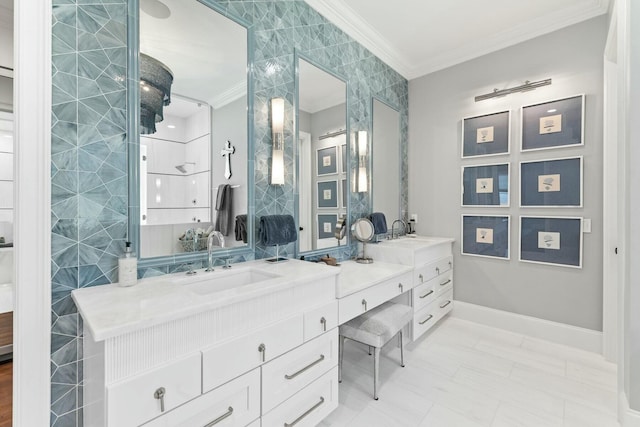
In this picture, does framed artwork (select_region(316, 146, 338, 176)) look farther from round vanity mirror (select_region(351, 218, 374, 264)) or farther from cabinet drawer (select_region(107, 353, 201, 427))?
cabinet drawer (select_region(107, 353, 201, 427))

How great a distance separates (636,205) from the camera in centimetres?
156

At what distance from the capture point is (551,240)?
9.09ft

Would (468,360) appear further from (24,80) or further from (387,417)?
(24,80)

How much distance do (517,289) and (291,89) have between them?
290 cm

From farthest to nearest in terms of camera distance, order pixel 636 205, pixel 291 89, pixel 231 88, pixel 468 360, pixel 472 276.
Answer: pixel 472 276 < pixel 468 360 < pixel 291 89 < pixel 231 88 < pixel 636 205

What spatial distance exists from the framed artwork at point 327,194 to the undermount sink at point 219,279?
3.14 ft

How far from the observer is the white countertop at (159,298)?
0.93 metres

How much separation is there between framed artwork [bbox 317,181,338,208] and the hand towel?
0.51 m

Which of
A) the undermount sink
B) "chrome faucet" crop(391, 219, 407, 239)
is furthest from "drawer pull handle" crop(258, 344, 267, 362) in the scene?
"chrome faucet" crop(391, 219, 407, 239)

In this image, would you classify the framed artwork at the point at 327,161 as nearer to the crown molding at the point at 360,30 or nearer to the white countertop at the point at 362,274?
the white countertop at the point at 362,274

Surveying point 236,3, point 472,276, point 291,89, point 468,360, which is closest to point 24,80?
point 236,3

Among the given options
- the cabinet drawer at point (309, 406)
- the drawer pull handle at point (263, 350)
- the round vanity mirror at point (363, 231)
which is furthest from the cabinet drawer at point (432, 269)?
the drawer pull handle at point (263, 350)

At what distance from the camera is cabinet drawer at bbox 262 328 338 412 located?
1322 millimetres

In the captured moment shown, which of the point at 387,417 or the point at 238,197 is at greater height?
the point at 238,197
